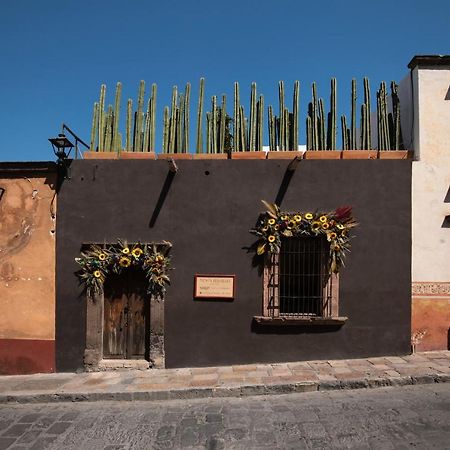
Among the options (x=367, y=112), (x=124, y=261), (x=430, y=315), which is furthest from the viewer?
(x=367, y=112)

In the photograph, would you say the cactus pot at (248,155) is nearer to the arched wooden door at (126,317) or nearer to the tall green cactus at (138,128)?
the tall green cactus at (138,128)

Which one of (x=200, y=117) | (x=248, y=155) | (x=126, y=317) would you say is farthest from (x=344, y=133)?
(x=126, y=317)

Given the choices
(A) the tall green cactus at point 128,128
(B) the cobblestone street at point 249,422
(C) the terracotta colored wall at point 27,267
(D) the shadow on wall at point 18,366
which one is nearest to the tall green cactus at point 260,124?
(A) the tall green cactus at point 128,128

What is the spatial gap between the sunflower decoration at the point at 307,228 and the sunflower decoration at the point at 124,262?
1.76m

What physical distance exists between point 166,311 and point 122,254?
131cm

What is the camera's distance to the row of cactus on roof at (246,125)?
768 centimetres

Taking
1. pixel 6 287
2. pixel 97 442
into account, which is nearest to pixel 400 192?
pixel 97 442

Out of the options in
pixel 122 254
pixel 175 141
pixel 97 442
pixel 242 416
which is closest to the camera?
pixel 97 442

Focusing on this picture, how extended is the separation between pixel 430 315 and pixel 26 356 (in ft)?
24.5

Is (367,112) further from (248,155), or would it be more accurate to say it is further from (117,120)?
(117,120)

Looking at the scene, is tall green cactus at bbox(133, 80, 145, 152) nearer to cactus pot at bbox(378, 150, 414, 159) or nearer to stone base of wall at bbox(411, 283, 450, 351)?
cactus pot at bbox(378, 150, 414, 159)

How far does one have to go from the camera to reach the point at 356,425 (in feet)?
15.7

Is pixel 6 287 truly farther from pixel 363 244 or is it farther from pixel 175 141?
pixel 363 244

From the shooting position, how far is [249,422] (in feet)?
16.5
